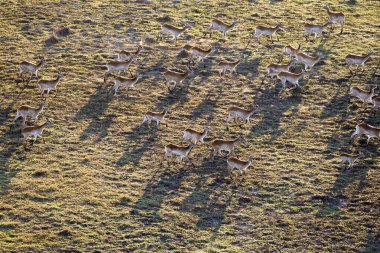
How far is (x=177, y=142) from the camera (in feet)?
68.4

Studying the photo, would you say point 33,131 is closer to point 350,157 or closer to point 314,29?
point 350,157

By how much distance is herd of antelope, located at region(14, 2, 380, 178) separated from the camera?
20109 millimetres

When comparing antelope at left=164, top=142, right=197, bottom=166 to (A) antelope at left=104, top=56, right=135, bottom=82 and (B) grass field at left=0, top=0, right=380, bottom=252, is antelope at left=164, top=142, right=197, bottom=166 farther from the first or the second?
(A) antelope at left=104, top=56, right=135, bottom=82

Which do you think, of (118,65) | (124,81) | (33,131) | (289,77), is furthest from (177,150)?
(289,77)

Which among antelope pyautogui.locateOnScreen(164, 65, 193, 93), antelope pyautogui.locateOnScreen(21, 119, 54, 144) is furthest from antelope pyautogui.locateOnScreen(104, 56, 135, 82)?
antelope pyautogui.locateOnScreen(21, 119, 54, 144)

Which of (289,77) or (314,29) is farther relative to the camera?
(314,29)

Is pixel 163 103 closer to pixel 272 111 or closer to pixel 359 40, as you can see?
pixel 272 111

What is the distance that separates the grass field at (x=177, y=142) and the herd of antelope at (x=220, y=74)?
323 millimetres

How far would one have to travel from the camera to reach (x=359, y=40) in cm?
2820

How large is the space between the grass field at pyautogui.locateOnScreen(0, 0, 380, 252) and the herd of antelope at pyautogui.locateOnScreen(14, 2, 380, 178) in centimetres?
32

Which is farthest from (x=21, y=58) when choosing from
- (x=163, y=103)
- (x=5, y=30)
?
(x=163, y=103)

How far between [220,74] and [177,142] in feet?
17.1

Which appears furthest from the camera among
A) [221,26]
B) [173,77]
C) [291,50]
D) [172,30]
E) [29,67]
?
[221,26]

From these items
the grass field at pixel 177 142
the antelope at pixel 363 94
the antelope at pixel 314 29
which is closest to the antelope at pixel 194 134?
the grass field at pixel 177 142
